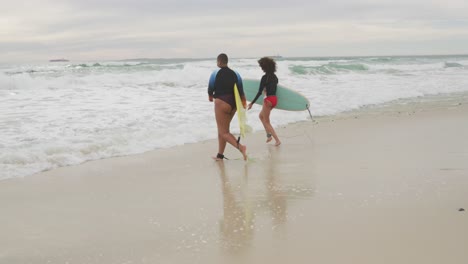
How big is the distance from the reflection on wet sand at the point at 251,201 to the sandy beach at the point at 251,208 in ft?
0.04

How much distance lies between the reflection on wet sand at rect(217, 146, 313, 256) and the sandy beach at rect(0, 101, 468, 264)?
0.01 meters

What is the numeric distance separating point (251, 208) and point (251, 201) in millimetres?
271

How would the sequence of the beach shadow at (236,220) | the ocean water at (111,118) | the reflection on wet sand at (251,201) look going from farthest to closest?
the ocean water at (111,118) → the reflection on wet sand at (251,201) → the beach shadow at (236,220)

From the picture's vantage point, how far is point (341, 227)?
163 inches

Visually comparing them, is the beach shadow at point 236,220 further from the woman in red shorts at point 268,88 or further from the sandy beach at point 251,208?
the woman in red shorts at point 268,88

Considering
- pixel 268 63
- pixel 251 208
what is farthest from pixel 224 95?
pixel 251 208

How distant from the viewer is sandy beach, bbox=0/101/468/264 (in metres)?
3.72

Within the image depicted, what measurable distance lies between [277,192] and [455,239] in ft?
6.57

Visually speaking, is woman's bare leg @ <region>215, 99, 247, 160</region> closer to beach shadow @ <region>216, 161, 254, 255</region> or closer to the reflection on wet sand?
the reflection on wet sand

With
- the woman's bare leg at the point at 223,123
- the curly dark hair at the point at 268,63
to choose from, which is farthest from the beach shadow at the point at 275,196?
the curly dark hair at the point at 268,63

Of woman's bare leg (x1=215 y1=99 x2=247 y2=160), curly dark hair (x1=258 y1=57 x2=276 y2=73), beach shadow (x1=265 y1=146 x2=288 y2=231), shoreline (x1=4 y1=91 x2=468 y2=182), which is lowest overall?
shoreline (x1=4 y1=91 x2=468 y2=182)

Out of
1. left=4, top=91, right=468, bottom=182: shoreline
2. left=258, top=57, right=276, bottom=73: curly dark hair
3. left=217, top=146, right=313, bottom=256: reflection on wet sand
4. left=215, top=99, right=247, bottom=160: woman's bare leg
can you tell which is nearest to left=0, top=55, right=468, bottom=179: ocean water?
left=4, top=91, right=468, bottom=182: shoreline

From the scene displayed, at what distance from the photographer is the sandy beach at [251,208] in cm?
372

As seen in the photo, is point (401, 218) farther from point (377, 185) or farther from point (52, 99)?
point (52, 99)
